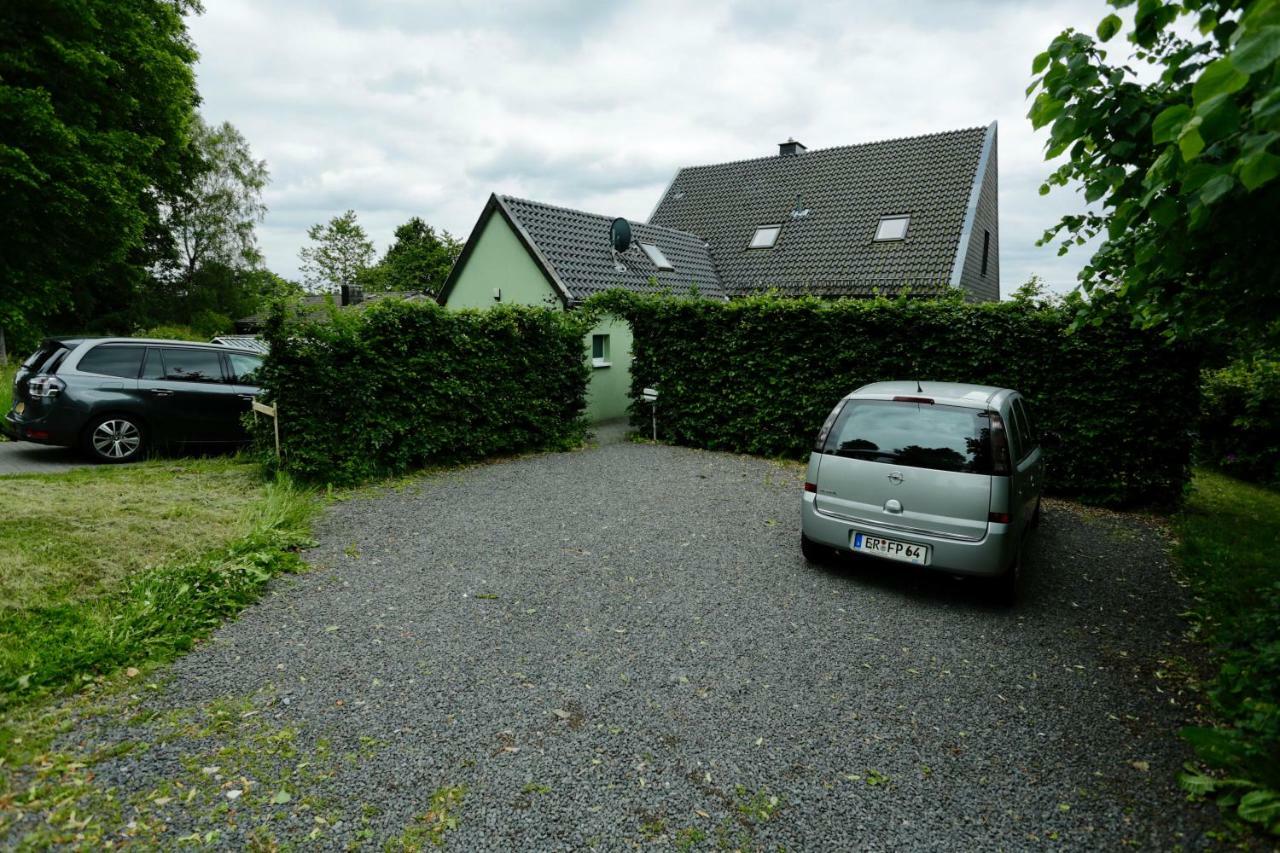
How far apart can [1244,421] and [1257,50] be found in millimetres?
12791

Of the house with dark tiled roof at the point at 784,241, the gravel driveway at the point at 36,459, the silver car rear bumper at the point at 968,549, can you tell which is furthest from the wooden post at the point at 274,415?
the silver car rear bumper at the point at 968,549

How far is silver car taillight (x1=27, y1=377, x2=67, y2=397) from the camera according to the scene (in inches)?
353

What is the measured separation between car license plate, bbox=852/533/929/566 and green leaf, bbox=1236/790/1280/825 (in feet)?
8.37

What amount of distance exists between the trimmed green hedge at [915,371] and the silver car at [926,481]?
3.85 meters

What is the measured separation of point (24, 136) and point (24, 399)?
1221 cm

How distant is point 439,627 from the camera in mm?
4805

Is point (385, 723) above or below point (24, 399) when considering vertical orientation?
below

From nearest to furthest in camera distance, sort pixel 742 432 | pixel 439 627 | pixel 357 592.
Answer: pixel 439 627 < pixel 357 592 < pixel 742 432

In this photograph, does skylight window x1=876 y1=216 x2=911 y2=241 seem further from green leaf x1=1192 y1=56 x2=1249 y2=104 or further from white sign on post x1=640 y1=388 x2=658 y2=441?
green leaf x1=1192 y1=56 x2=1249 y2=104

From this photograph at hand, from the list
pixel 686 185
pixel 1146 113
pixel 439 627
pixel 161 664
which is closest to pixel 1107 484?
pixel 1146 113

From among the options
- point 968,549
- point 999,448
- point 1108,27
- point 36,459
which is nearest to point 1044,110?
point 1108,27

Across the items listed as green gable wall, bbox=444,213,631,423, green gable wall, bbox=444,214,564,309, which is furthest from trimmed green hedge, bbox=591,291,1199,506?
green gable wall, bbox=444,214,564,309

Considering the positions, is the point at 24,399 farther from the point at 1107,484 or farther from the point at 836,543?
the point at 1107,484

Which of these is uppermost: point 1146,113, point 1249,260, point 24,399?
point 1146,113
